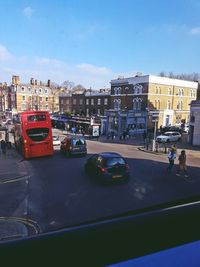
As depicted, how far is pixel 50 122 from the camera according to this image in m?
5.88

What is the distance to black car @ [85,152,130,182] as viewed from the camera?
440cm

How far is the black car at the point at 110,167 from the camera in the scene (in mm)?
4403

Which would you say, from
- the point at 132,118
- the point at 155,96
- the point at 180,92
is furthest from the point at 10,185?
the point at 180,92

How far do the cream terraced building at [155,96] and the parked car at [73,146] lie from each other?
11.1 metres

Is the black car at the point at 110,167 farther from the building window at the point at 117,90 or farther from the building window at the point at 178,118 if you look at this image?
the building window at the point at 178,118

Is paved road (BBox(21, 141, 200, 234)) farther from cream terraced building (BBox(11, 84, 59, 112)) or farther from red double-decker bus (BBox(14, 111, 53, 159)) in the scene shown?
cream terraced building (BBox(11, 84, 59, 112))

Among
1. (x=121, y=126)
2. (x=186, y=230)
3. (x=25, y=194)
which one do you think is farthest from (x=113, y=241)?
(x=121, y=126)

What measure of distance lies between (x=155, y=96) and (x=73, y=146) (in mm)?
14286

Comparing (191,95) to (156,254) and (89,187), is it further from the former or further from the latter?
(156,254)

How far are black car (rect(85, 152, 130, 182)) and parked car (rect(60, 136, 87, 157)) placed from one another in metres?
1.29

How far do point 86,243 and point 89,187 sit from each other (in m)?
4.28

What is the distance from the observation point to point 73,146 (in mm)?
6371

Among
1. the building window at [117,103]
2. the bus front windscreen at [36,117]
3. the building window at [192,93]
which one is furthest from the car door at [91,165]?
the building window at [192,93]

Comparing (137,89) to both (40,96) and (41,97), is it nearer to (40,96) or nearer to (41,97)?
(40,96)
